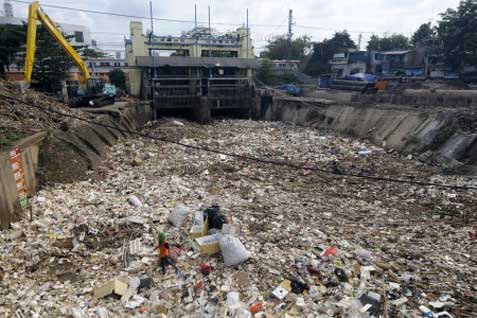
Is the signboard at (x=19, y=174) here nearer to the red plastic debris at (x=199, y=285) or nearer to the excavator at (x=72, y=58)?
the red plastic debris at (x=199, y=285)

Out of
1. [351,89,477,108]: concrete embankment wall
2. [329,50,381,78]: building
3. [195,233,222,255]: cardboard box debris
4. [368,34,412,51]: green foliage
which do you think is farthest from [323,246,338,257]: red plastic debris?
[368,34,412,51]: green foliage

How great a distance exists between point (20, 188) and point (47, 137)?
2.70m

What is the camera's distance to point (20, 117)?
9609 mm

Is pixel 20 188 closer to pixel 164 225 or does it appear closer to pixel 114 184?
pixel 114 184

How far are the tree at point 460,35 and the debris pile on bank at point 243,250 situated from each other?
2061 cm

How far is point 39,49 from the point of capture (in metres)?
20.8

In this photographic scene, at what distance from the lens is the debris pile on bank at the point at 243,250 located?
4.41 m

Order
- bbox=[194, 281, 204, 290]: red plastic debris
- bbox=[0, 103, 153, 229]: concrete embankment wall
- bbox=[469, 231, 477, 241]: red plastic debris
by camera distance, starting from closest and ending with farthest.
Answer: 1. bbox=[194, 281, 204, 290]: red plastic debris
2. bbox=[469, 231, 477, 241]: red plastic debris
3. bbox=[0, 103, 153, 229]: concrete embankment wall

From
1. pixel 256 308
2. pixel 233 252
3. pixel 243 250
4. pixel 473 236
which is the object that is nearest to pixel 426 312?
pixel 256 308

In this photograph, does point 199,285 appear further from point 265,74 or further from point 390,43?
point 390,43

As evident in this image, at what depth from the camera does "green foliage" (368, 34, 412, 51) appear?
43.5 m

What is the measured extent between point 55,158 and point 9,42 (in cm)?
1685

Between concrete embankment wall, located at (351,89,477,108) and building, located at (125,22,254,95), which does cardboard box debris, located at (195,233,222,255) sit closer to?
concrete embankment wall, located at (351,89,477,108)

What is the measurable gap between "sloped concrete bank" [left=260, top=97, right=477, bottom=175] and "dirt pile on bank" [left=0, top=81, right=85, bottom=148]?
1288 cm
